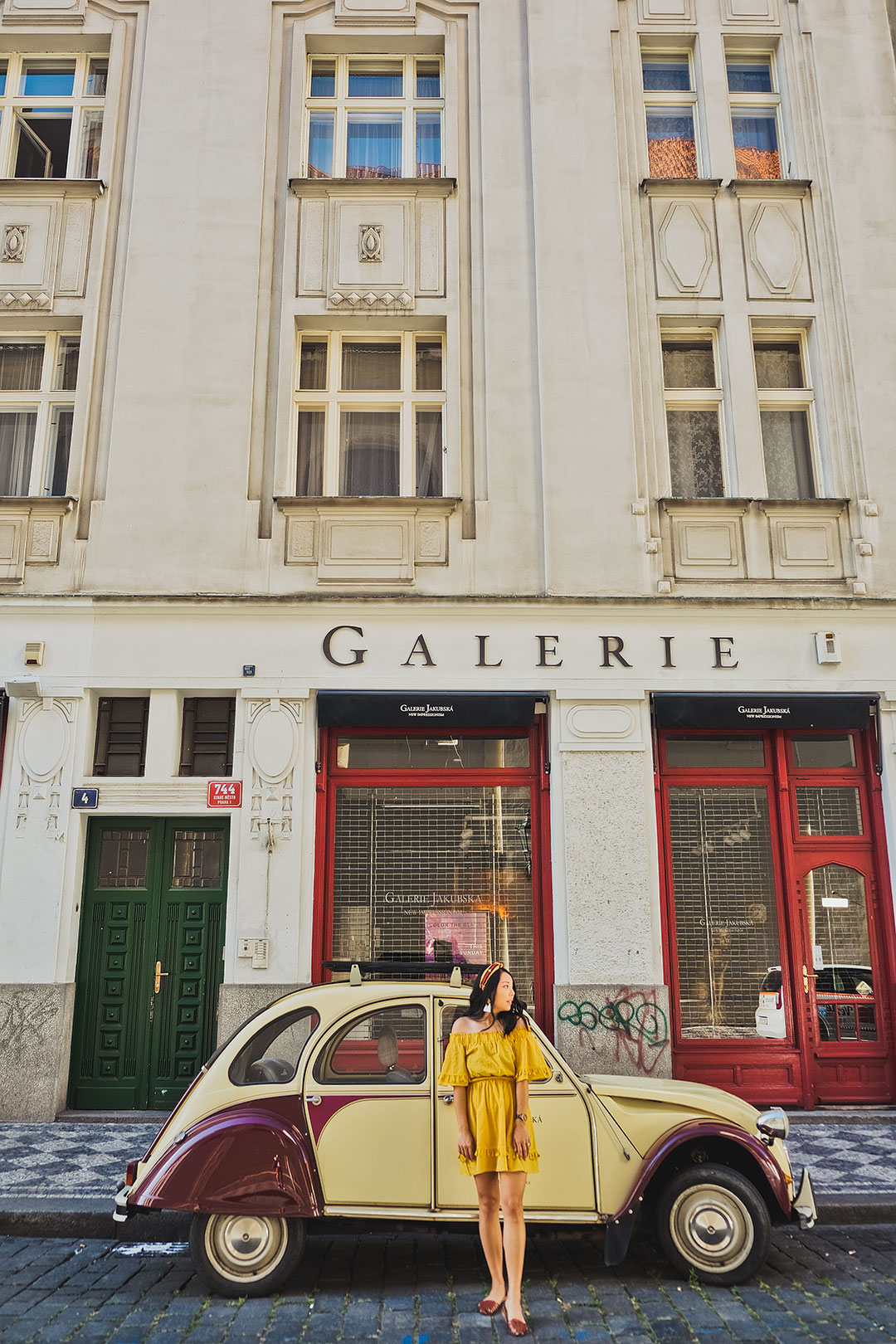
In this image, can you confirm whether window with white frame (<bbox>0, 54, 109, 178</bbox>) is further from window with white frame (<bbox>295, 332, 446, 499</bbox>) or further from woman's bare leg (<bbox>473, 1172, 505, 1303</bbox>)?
woman's bare leg (<bbox>473, 1172, 505, 1303</bbox>)

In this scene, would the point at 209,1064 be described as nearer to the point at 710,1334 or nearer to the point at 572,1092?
the point at 572,1092

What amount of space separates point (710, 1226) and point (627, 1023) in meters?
4.08

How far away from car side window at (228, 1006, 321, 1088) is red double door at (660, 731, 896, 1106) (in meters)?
5.51

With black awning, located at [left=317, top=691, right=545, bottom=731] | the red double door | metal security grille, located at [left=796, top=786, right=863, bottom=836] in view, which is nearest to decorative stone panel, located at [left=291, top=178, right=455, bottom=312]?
black awning, located at [left=317, top=691, right=545, bottom=731]

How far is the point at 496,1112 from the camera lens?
519 cm

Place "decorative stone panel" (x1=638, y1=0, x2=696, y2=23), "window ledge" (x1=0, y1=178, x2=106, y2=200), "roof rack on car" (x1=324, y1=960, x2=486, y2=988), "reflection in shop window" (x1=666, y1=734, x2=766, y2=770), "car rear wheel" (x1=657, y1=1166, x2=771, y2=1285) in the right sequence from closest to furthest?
1. "car rear wheel" (x1=657, y1=1166, x2=771, y2=1285)
2. "roof rack on car" (x1=324, y1=960, x2=486, y2=988)
3. "reflection in shop window" (x1=666, y1=734, x2=766, y2=770)
4. "window ledge" (x1=0, y1=178, x2=106, y2=200)
5. "decorative stone panel" (x1=638, y1=0, x2=696, y2=23)

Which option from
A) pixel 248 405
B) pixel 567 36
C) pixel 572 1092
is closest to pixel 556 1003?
pixel 572 1092

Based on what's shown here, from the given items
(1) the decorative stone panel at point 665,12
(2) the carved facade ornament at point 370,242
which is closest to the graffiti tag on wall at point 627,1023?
(2) the carved facade ornament at point 370,242

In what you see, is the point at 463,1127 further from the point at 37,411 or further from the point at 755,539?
the point at 37,411

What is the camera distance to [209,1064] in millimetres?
5801

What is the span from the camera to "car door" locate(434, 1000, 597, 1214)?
5.54m

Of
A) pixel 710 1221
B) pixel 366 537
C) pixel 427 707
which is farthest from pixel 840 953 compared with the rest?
pixel 366 537

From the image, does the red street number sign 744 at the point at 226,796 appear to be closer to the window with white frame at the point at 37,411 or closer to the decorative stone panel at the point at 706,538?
the window with white frame at the point at 37,411

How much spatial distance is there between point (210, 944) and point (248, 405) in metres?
5.78
